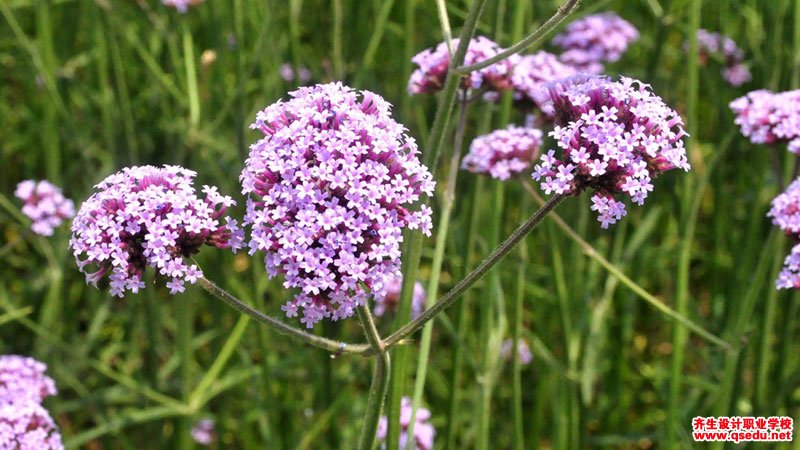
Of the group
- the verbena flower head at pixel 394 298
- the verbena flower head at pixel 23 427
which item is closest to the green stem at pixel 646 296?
the verbena flower head at pixel 394 298

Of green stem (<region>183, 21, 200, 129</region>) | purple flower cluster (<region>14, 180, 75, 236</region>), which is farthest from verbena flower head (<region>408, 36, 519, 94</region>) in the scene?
purple flower cluster (<region>14, 180, 75, 236</region>)

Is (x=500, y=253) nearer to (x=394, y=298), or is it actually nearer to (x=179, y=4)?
(x=394, y=298)

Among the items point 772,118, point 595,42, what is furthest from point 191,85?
point 772,118

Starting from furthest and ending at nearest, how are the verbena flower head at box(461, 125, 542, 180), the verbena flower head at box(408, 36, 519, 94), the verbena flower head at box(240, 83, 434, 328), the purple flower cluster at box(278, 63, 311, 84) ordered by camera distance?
the purple flower cluster at box(278, 63, 311, 84) < the verbena flower head at box(461, 125, 542, 180) < the verbena flower head at box(408, 36, 519, 94) < the verbena flower head at box(240, 83, 434, 328)

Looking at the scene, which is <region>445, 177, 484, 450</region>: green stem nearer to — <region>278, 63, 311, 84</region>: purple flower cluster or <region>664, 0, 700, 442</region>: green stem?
<region>664, 0, 700, 442</region>: green stem

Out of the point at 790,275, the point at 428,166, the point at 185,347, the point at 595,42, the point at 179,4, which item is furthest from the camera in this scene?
the point at 595,42

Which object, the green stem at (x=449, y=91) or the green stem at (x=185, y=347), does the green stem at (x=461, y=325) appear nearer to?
the green stem at (x=449, y=91)
